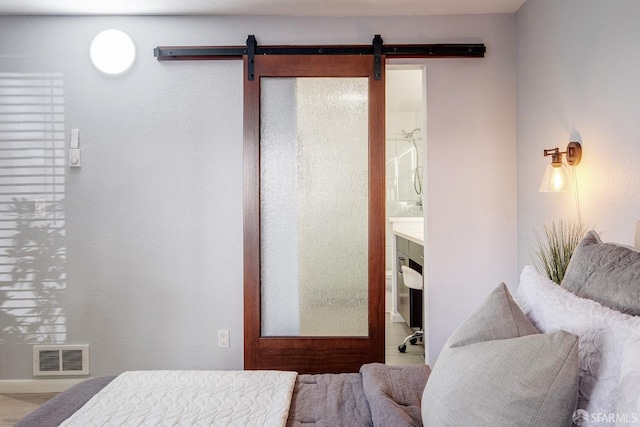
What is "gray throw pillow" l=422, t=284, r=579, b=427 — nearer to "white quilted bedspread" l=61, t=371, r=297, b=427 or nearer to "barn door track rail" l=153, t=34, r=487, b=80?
"white quilted bedspread" l=61, t=371, r=297, b=427

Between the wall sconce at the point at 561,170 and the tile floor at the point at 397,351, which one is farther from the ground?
the wall sconce at the point at 561,170

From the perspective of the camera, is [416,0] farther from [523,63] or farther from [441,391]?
[441,391]

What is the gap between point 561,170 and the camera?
86.8 inches

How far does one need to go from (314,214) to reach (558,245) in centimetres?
147

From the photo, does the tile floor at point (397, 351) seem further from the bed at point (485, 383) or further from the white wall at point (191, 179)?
the bed at point (485, 383)

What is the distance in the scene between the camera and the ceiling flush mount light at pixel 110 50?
2.95 meters

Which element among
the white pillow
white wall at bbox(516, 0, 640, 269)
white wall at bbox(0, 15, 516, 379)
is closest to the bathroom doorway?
white wall at bbox(0, 15, 516, 379)

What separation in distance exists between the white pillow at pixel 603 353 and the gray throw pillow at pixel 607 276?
0.30 ft

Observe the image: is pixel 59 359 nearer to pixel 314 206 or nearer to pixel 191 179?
pixel 191 179

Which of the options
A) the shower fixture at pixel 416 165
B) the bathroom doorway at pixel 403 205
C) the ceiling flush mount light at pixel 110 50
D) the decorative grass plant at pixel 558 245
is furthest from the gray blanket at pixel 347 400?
the shower fixture at pixel 416 165

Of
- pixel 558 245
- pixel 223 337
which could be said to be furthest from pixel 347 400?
pixel 223 337

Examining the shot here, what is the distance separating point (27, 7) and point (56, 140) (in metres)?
0.89

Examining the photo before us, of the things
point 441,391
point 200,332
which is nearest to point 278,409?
point 441,391

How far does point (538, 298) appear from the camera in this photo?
1203 mm
